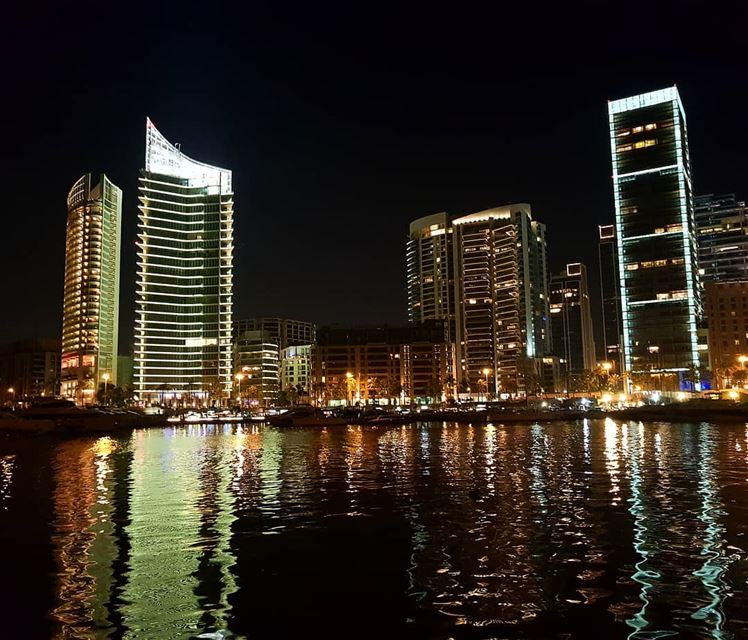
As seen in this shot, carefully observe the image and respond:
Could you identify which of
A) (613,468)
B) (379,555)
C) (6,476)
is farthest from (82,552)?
(613,468)

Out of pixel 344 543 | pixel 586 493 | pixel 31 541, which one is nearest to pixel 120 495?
pixel 31 541

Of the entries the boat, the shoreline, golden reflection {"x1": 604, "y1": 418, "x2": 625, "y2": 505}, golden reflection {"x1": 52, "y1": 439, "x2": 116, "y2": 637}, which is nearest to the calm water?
golden reflection {"x1": 52, "y1": 439, "x2": 116, "y2": 637}

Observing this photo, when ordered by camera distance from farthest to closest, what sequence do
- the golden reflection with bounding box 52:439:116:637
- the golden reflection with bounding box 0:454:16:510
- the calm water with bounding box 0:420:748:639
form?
the golden reflection with bounding box 0:454:16:510
the golden reflection with bounding box 52:439:116:637
the calm water with bounding box 0:420:748:639

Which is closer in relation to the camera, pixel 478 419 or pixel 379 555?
pixel 379 555

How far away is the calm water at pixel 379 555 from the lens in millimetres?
13453

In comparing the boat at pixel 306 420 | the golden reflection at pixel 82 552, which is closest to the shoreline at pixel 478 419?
the boat at pixel 306 420

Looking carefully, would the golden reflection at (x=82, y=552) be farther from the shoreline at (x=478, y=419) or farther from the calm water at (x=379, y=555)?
the shoreline at (x=478, y=419)

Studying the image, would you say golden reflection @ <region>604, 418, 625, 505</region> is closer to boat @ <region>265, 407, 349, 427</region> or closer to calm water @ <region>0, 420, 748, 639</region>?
calm water @ <region>0, 420, 748, 639</region>

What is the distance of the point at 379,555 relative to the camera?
18922 mm

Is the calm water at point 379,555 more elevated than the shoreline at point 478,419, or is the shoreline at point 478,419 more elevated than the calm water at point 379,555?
the calm water at point 379,555

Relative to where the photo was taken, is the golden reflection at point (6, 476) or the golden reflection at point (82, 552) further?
the golden reflection at point (6, 476)

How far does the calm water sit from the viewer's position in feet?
44.1

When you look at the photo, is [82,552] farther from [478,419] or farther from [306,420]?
[478,419]

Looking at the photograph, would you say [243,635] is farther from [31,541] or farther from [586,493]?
[586,493]
